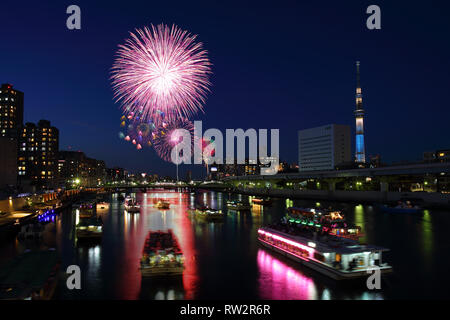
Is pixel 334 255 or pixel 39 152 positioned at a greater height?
pixel 39 152

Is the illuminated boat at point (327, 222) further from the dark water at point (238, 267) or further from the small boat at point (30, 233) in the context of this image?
the small boat at point (30, 233)

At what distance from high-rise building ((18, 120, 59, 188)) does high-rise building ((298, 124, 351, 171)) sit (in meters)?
111

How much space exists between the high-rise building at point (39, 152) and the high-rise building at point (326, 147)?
111m

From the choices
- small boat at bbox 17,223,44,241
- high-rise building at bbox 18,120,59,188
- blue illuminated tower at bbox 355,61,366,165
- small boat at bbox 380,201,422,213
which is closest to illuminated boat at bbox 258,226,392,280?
small boat at bbox 17,223,44,241

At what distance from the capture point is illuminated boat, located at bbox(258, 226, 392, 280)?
61.2 ft

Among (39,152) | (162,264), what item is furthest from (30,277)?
(39,152)

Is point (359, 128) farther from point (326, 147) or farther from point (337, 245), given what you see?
point (337, 245)

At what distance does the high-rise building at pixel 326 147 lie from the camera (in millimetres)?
150750

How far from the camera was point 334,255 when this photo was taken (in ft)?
64.1

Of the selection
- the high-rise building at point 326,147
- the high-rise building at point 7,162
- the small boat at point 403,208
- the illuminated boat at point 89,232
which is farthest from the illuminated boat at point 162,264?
the high-rise building at point 326,147

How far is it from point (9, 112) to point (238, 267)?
163 m

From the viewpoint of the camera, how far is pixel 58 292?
1797 centimetres
